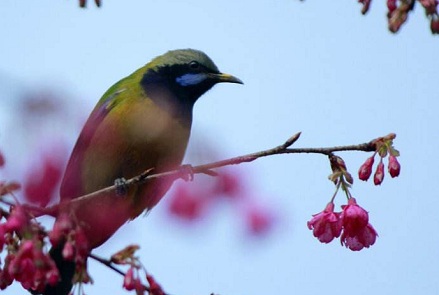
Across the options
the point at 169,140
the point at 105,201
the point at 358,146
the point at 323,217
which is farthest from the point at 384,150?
the point at 105,201

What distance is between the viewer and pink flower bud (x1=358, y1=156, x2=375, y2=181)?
417 centimetres

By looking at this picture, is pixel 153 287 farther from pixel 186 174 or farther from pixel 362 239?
pixel 362 239

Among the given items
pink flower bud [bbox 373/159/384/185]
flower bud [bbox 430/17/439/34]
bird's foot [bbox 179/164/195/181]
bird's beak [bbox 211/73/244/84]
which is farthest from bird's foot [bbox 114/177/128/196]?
flower bud [bbox 430/17/439/34]

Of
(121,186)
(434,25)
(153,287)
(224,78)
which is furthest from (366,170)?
(224,78)

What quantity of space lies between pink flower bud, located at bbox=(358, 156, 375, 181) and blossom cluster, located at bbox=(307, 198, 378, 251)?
123 mm

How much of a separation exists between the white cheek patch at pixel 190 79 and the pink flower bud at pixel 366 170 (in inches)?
133

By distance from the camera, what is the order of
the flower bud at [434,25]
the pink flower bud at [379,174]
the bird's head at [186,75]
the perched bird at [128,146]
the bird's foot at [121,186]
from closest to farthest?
the flower bud at [434,25] → the pink flower bud at [379,174] → the bird's foot at [121,186] → the perched bird at [128,146] → the bird's head at [186,75]

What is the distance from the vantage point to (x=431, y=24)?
337 centimetres

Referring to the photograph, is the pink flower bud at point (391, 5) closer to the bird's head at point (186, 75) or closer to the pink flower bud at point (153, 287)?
the pink flower bud at point (153, 287)

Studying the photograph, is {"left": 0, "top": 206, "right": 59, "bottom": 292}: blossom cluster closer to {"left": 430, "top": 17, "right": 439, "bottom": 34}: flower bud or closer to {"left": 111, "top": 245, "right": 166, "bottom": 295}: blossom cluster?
{"left": 111, "top": 245, "right": 166, "bottom": 295}: blossom cluster

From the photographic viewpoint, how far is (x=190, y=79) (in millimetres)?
7426

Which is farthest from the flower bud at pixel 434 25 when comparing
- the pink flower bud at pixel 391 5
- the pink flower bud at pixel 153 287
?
the pink flower bud at pixel 153 287

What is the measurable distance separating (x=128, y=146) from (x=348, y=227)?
2.72 meters

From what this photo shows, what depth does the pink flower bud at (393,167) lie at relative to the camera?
4000mm
